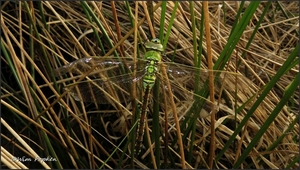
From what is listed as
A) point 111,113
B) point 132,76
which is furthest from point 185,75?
point 111,113

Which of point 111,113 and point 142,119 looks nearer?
point 142,119

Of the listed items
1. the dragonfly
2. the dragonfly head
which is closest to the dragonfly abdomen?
the dragonfly

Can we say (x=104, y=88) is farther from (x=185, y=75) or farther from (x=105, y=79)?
(x=185, y=75)

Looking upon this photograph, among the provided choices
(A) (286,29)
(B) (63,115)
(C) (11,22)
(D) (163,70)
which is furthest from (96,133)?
(A) (286,29)

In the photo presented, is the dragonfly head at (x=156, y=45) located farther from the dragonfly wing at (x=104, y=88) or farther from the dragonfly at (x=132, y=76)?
the dragonfly wing at (x=104, y=88)

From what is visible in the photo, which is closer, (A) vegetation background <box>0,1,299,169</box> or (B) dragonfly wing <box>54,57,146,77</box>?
(B) dragonfly wing <box>54,57,146,77</box>

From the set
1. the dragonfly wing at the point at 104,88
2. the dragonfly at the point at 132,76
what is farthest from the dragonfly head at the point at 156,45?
the dragonfly wing at the point at 104,88

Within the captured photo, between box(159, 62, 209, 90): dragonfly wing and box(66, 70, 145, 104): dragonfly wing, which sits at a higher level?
box(159, 62, 209, 90): dragonfly wing

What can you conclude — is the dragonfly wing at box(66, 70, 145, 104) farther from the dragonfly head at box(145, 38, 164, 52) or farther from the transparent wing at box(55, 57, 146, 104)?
the dragonfly head at box(145, 38, 164, 52)
